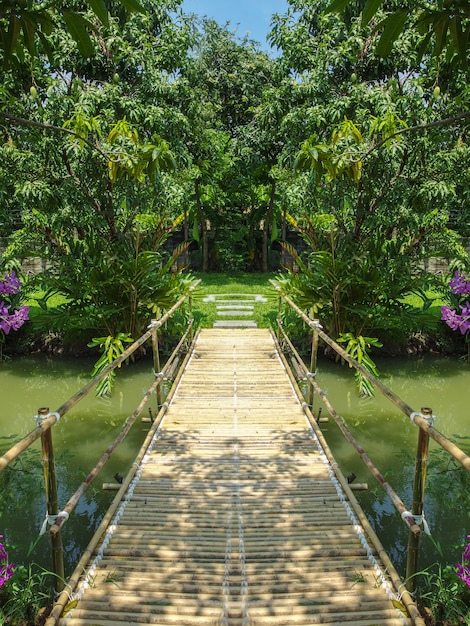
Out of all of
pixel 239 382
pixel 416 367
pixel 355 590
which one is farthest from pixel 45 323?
pixel 355 590

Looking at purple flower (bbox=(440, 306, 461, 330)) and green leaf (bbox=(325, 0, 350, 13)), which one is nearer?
green leaf (bbox=(325, 0, 350, 13))

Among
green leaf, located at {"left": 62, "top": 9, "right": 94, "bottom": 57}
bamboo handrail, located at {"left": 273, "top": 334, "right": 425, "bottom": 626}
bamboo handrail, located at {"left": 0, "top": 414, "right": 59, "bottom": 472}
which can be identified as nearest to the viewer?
green leaf, located at {"left": 62, "top": 9, "right": 94, "bottom": 57}

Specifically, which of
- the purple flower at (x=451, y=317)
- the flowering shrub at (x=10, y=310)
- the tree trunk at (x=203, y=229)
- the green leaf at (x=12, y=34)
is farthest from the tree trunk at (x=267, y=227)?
the green leaf at (x=12, y=34)

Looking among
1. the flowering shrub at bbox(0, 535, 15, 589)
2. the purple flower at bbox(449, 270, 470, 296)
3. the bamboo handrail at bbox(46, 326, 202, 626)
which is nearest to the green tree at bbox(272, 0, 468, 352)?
the purple flower at bbox(449, 270, 470, 296)

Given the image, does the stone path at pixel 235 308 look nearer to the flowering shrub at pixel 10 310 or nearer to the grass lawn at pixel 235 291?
the grass lawn at pixel 235 291

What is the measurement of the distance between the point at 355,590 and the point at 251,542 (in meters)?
0.57

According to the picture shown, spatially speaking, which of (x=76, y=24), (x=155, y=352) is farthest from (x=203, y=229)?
(x=76, y=24)

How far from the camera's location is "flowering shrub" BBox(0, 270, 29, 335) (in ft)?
23.2

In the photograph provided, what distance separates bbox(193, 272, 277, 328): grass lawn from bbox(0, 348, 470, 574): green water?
1.87 m

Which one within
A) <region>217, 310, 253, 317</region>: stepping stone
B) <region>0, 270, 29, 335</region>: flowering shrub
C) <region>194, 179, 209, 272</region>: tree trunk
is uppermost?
<region>194, 179, 209, 272</region>: tree trunk

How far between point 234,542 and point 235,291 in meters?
9.74

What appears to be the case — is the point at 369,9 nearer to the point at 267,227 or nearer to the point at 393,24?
the point at 393,24

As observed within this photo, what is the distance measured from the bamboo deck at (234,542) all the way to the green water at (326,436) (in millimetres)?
740

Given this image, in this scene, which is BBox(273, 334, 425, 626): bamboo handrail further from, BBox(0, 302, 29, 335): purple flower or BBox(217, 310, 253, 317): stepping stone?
BBox(217, 310, 253, 317): stepping stone
